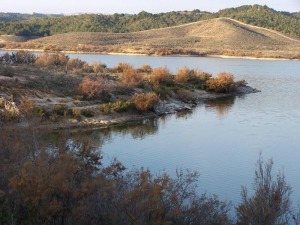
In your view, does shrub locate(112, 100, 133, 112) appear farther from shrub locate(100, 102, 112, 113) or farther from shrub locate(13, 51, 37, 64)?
shrub locate(13, 51, 37, 64)

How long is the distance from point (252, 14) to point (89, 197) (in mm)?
115778

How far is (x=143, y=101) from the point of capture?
27.9 metres

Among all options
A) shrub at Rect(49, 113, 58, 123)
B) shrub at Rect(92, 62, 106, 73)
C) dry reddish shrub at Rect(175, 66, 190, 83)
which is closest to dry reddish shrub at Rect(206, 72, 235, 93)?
dry reddish shrub at Rect(175, 66, 190, 83)

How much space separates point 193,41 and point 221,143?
253 ft

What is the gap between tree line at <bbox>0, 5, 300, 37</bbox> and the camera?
10546 centimetres

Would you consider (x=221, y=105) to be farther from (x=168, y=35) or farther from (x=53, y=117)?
(x=168, y=35)

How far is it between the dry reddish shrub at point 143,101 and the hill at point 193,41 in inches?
1890

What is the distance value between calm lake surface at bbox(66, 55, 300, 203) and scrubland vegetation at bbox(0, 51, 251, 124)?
2038mm

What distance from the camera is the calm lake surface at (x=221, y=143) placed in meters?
16.5

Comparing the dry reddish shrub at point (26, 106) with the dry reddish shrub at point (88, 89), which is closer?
the dry reddish shrub at point (26, 106)

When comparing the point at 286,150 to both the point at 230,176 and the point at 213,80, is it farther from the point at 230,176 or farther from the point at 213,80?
the point at 213,80

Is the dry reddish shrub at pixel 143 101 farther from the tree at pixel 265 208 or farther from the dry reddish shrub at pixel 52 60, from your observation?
the tree at pixel 265 208

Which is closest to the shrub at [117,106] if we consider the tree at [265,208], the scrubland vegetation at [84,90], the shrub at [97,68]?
the scrubland vegetation at [84,90]

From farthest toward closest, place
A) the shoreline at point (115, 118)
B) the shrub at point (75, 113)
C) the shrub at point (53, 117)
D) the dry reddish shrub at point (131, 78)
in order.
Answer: the dry reddish shrub at point (131, 78), the shrub at point (75, 113), the shrub at point (53, 117), the shoreline at point (115, 118)
